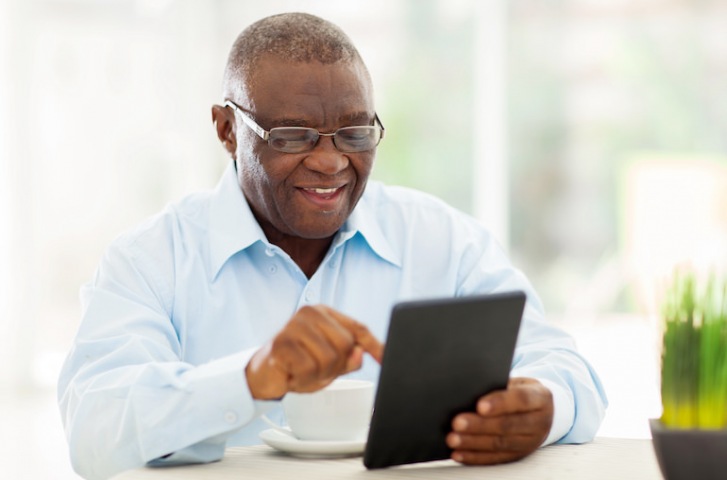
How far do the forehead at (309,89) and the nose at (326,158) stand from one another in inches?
1.9

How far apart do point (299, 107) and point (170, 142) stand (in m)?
4.84

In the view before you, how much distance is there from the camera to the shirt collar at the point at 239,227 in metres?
2.00

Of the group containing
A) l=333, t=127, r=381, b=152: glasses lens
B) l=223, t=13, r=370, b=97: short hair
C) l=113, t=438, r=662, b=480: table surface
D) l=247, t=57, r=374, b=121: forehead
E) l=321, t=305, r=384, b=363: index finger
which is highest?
l=223, t=13, r=370, b=97: short hair

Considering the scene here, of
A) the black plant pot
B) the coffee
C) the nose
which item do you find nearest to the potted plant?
the black plant pot

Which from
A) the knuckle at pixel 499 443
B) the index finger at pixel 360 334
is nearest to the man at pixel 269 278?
the knuckle at pixel 499 443

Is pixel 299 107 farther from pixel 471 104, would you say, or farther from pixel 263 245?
pixel 471 104

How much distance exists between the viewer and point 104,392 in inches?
61.5

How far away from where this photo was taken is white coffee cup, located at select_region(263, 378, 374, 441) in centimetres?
145

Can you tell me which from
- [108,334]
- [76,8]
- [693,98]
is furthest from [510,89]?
[108,334]

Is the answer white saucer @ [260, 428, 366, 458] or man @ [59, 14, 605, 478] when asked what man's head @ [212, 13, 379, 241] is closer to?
man @ [59, 14, 605, 478]

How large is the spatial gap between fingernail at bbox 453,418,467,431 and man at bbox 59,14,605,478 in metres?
0.04

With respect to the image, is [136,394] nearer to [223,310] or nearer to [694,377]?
[223,310]

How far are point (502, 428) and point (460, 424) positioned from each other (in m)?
0.06

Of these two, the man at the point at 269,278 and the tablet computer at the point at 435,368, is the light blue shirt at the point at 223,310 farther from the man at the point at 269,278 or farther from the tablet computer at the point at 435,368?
the tablet computer at the point at 435,368
